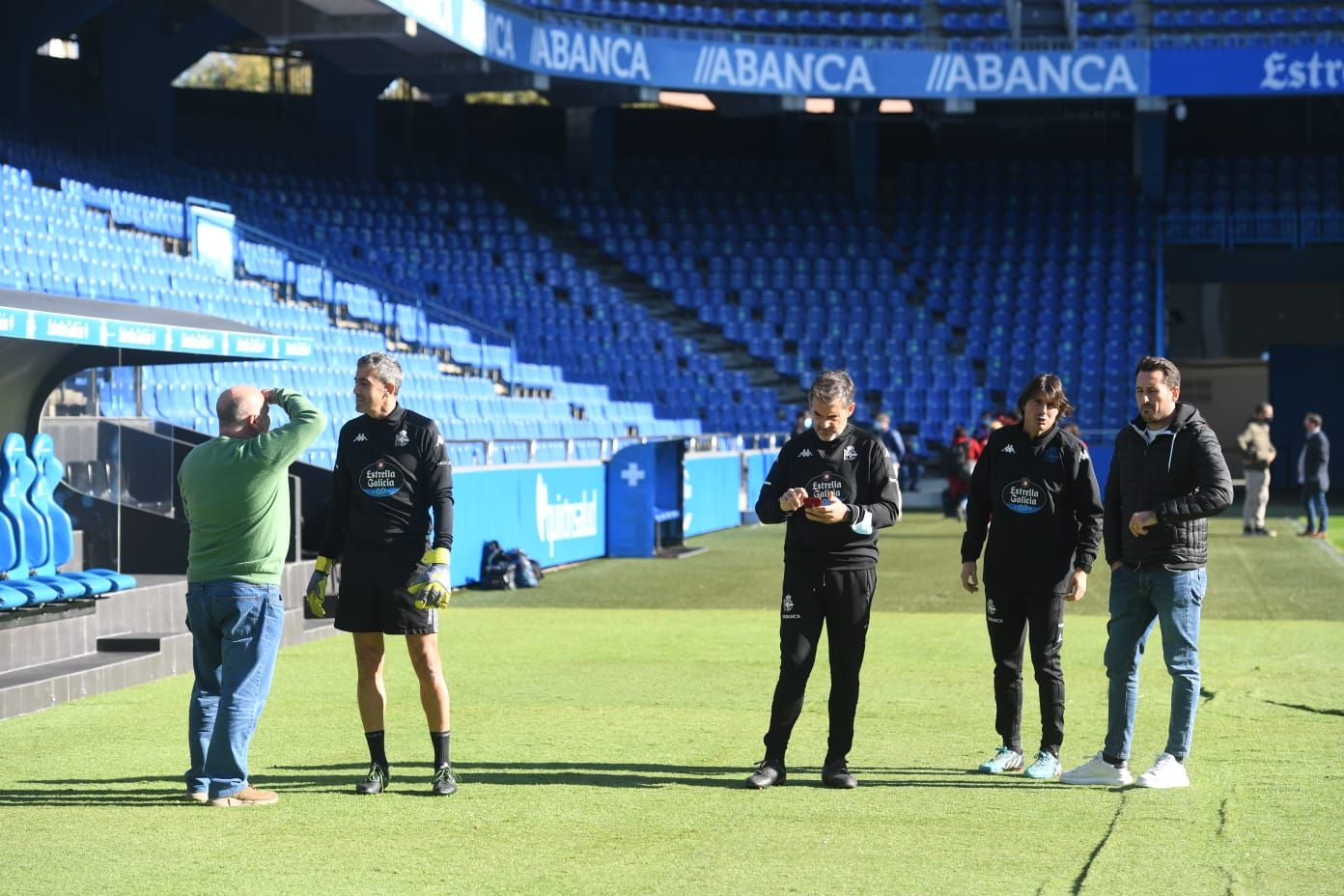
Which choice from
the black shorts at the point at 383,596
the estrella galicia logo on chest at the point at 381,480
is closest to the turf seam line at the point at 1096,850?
the black shorts at the point at 383,596

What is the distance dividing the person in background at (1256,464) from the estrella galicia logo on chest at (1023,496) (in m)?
16.8

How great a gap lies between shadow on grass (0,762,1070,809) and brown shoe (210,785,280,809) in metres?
0.15

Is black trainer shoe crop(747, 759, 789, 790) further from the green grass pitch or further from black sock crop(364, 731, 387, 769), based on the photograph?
black sock crop(364, 731, 387, 769)

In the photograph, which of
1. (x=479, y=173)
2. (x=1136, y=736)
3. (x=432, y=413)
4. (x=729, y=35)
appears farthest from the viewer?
(x=479, y=173)

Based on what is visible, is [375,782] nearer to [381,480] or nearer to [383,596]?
[383,596]

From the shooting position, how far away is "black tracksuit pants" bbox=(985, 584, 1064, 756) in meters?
8.29

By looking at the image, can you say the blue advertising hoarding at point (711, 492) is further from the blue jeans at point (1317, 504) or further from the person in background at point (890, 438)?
the blue jeans at point (1317, 504)

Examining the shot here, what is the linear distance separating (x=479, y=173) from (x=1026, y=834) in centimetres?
3461

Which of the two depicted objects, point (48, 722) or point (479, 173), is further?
point (479, 173)

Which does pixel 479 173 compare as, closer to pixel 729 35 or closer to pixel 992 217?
pixel 729 35

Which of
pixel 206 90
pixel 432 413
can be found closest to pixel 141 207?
pixel 432 413

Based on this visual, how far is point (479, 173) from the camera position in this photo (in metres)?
40.2

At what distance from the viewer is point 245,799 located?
7648 millimetres

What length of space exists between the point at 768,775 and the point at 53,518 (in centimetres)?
627
